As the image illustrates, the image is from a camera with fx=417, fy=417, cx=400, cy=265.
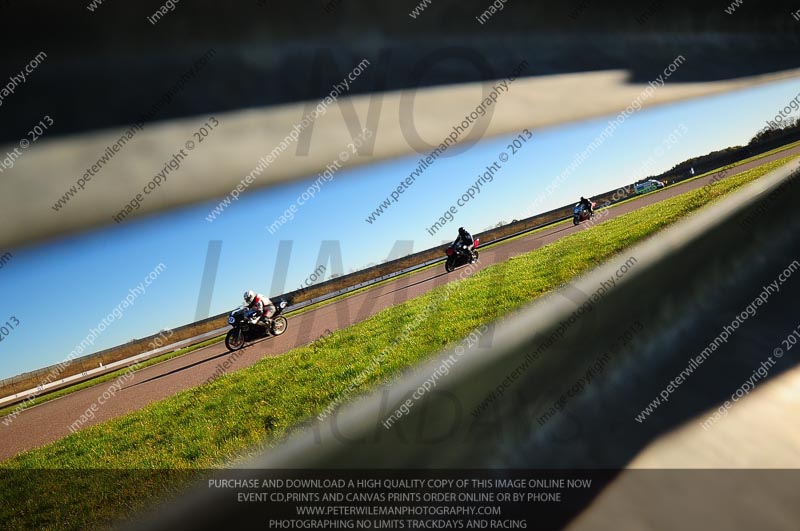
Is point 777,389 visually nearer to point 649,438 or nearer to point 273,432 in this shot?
point 649,438

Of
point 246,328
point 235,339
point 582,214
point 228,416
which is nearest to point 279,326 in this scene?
point 246,328

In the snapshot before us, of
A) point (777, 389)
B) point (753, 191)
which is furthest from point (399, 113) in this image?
point (753, 191)

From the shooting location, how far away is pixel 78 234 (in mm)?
618

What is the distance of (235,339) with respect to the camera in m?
9.47

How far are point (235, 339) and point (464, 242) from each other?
671 cm

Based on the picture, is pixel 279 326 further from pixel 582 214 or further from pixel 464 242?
pixel 582 214

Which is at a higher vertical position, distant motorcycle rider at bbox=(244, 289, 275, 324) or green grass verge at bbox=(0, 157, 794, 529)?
distant motorcycle rider at bbox=(244, 289, 275, 324)

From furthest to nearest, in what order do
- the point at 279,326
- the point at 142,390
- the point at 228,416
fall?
the point at 279,326 → the point at 142,390 → the point at 228,416

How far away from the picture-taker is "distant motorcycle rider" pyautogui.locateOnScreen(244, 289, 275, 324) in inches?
369

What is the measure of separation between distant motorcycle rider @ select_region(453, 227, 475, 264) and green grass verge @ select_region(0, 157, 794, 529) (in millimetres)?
5214

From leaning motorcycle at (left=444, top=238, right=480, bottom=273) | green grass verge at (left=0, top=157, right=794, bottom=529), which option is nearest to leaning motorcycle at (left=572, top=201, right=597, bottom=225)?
leaning motorcycle at (left=444, top=238, right=480, bottom=273)

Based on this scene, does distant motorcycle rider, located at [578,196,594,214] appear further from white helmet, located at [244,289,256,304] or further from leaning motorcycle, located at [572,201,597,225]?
white helmet, located at [244,289,256,304]

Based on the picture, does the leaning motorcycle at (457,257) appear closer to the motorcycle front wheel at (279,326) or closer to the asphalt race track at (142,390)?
the asphalt race track at (142,390)

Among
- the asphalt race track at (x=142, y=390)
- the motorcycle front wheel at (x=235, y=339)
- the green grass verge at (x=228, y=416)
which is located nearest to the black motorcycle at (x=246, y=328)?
the motorcycle front wheel at (x=235, y=339)
